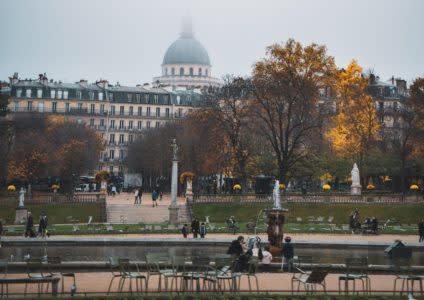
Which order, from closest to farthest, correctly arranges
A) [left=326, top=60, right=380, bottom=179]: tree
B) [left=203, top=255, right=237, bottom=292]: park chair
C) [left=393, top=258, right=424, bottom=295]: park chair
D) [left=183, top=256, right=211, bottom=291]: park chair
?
[left=203, top=255, right=237, bottom=292]: park chair
[left=183, top=256, right=211, bottom=291]: park chair
[left=393, top=258, right=424, bottom=295]: park chair
[left=326, top=60, right=380, bottom=179]: tree

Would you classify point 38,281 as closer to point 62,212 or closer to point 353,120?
point 62,212

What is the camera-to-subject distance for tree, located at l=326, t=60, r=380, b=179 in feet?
263

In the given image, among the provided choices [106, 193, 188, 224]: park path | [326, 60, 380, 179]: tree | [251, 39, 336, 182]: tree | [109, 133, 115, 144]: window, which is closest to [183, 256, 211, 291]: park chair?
[106, 193, 188, 224]: park path

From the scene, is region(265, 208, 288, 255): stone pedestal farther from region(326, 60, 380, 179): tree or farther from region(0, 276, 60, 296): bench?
region(326, 60, 380, 179): tree

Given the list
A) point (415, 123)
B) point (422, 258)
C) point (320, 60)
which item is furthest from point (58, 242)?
point (415, 123)

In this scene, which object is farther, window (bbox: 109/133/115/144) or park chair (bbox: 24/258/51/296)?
window (bbox: 109/133/115/144)

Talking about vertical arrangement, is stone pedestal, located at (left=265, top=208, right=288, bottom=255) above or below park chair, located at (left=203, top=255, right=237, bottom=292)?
above

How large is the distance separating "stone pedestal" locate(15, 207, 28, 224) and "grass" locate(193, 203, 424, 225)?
12.4m

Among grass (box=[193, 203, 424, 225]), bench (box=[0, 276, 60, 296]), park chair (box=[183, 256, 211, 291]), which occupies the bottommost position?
bench (box=[0, 276, 60, 296])

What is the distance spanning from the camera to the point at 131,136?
135500mm

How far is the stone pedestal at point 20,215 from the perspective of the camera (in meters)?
59.2

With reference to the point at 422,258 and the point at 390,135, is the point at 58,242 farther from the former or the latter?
the point at 390,135

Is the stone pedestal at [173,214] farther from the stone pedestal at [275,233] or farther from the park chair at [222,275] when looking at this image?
the park chair at [222,275]

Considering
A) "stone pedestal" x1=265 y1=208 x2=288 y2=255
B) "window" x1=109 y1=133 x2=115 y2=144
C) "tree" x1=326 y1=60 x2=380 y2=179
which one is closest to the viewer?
"stone pedestal" x1=265 y1=208 x2=288 y2=255
